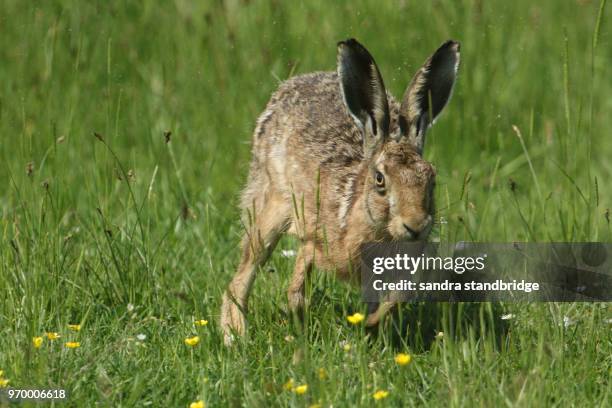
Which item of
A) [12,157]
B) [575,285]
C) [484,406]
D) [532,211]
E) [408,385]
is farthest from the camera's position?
[12,157]

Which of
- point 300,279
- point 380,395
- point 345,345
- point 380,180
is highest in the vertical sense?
point 380,180

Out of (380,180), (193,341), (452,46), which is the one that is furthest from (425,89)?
(193,341)

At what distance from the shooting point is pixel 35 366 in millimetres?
4320

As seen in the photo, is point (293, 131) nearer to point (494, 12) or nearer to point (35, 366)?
point (35, 366)

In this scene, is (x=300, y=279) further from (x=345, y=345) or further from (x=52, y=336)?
(x=52, y=336)

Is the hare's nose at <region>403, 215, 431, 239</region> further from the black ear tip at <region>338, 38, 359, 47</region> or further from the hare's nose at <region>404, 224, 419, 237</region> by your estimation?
the black ear tip at <region>338, 38, 359, 47</region>

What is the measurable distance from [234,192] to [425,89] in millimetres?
2015

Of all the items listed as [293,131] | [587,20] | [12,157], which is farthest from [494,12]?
[12,157]

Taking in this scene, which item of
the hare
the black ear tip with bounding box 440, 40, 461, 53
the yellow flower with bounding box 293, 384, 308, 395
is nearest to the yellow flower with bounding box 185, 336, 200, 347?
the hare

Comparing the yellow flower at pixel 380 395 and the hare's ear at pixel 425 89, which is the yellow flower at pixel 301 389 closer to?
the yellow flower at pixel 380 395

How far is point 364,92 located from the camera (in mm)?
5391

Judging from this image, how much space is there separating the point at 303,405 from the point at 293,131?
7.05 ft

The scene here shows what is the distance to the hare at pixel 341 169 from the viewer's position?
5.01 meters

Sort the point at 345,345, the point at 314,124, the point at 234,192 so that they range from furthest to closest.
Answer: the point at 234,192 → the point at 314,124 → the point at 345,345
